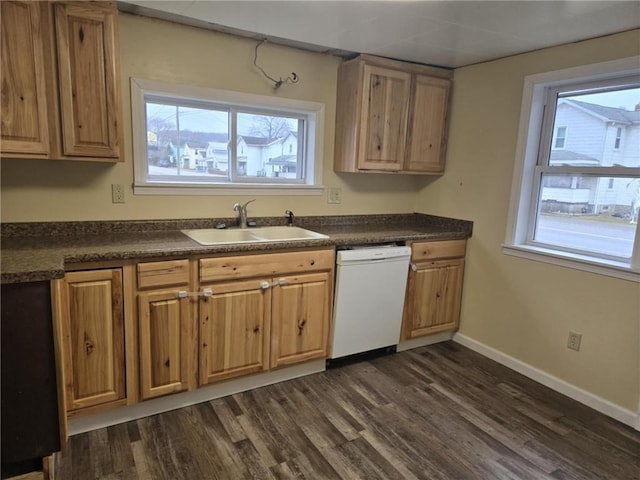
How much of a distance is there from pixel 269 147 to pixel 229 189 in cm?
48

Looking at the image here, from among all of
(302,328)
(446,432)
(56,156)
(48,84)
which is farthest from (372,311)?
(48,84)

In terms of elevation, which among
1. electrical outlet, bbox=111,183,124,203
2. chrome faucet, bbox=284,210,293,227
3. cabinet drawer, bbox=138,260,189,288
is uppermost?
electrical outlet, bbox=111,183,124,203

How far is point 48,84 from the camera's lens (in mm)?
1883

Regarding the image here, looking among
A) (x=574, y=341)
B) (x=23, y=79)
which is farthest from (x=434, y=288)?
(x=23, y=79)

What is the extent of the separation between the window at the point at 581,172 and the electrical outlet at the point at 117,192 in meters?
2.56

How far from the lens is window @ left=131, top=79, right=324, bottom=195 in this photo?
2492 millimetres

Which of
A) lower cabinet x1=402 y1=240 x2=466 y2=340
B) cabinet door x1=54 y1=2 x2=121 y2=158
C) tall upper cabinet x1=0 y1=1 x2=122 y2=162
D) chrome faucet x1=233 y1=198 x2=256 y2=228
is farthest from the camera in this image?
lower cabinet x1=402 y1=240 x2=466 y2=340

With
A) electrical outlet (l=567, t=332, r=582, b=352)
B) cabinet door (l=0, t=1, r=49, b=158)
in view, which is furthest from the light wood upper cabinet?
electrical outlet (l=567, t=332, r=582, b=352)

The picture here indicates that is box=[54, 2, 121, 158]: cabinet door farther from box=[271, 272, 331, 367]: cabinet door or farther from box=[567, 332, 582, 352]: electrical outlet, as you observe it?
box=[567, 332, 582, 352]: electrical outlet

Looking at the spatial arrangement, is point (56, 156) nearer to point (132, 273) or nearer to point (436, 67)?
point (132, 273)

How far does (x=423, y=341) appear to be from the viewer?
324 centimetres

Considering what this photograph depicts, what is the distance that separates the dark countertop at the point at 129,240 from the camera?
A: 5.47 ft


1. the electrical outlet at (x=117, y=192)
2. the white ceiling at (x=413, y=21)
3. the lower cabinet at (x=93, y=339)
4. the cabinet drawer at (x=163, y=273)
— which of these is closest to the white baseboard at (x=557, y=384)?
the white ceiling at (x=413, y=21)

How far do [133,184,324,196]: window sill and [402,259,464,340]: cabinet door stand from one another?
3.33 feet
